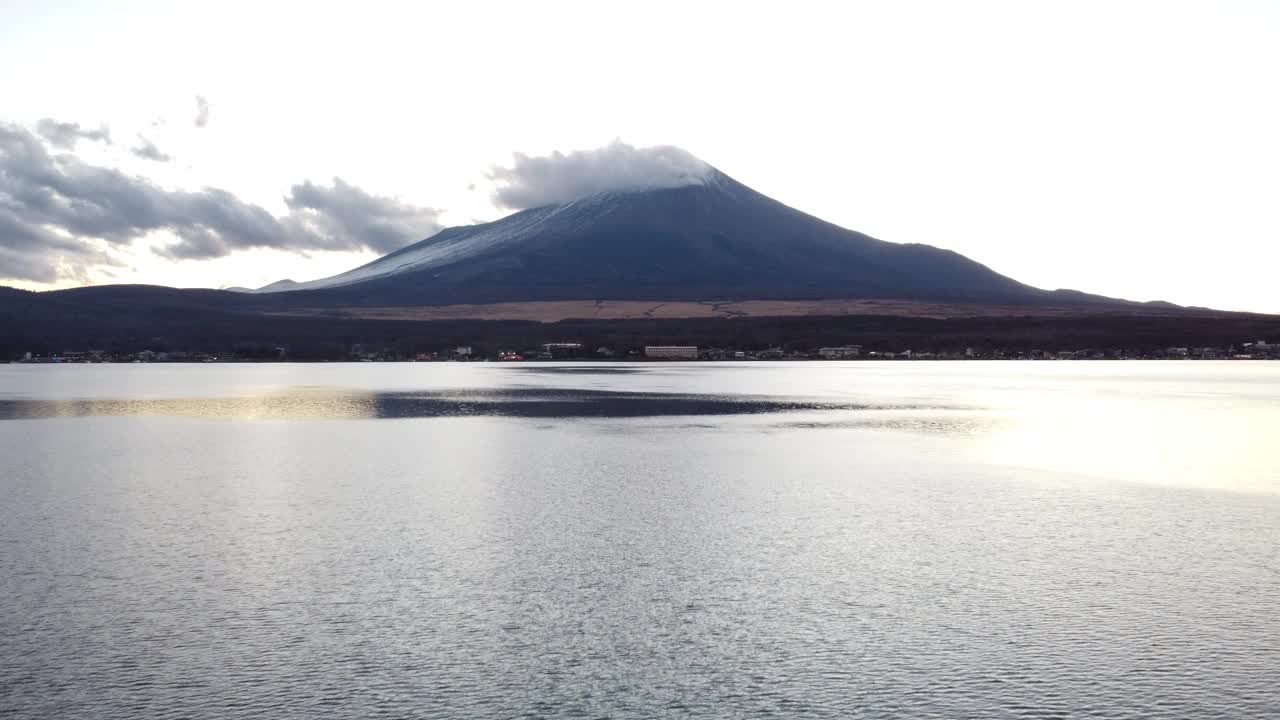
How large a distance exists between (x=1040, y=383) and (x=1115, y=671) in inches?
4349

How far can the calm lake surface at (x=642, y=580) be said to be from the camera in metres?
14.6

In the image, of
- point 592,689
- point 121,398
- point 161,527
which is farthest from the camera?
point 121,398

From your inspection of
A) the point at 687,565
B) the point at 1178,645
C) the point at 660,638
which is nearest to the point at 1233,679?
the point at 1178,645

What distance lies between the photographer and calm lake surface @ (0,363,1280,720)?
47.8 feet

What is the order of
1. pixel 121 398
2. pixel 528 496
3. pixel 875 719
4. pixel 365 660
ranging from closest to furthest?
pixel 875 719 < pixel 365 660 < pixel 528 496 < pixel 121 398

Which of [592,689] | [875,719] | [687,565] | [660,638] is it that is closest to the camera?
[875,719]

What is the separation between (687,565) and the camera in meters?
22.5

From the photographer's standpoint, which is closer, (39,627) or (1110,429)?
(39,627)

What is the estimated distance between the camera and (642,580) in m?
21.0

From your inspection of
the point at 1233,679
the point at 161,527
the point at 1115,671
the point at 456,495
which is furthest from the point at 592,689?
the point at 456,495

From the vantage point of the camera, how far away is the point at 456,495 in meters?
32.7

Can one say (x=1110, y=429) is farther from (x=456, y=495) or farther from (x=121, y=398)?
(x=121, y=398)

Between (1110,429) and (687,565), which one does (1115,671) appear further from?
(1110,429)

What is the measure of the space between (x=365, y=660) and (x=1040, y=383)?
11418 cm
